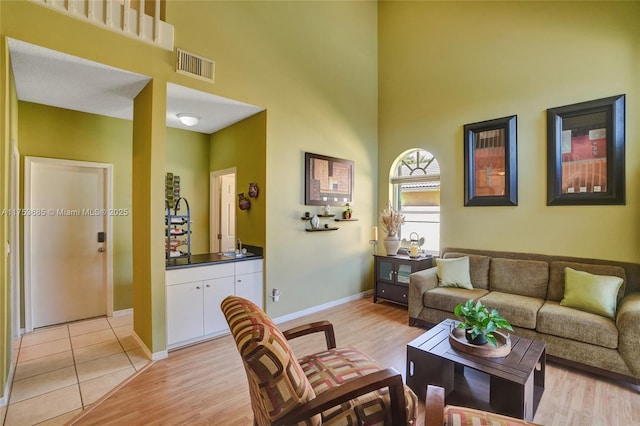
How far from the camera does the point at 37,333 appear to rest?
341 centimetres

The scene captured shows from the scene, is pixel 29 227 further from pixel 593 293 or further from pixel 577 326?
pixel 593 293

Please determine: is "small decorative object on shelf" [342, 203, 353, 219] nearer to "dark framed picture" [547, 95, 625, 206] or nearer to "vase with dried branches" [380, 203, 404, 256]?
"vase with dried branches" [380, 203, 404, 256]

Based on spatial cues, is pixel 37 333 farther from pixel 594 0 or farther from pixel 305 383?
pixel 594 0

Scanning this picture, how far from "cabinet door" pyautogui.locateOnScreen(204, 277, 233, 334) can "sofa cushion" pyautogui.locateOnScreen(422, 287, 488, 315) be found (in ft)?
7.77

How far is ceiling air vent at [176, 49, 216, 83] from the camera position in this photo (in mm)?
2969

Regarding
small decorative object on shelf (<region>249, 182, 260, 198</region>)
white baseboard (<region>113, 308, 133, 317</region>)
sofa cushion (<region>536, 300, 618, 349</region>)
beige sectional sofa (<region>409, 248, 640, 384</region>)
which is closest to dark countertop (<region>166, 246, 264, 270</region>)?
small decorative object on shelf (<region>249, 182, 260, 198</region>)

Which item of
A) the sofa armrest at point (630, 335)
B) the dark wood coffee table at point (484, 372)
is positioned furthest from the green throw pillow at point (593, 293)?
the dark wood coffee table at point (484, 372)

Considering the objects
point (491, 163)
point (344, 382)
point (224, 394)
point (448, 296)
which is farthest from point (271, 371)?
point (491, 163)

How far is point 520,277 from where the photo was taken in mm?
3479

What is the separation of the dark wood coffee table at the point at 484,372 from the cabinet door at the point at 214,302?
6.96 feet

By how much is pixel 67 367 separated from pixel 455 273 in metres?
4.11

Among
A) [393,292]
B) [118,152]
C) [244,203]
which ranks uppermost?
[118,152]

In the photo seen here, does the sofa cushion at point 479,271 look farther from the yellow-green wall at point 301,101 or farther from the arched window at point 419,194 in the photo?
the yellow-green wall at point 301,101

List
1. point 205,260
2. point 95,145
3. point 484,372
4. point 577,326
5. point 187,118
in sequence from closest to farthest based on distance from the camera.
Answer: point 484,372
point 577,326
point 205,260
point 187,118
point 95,145
